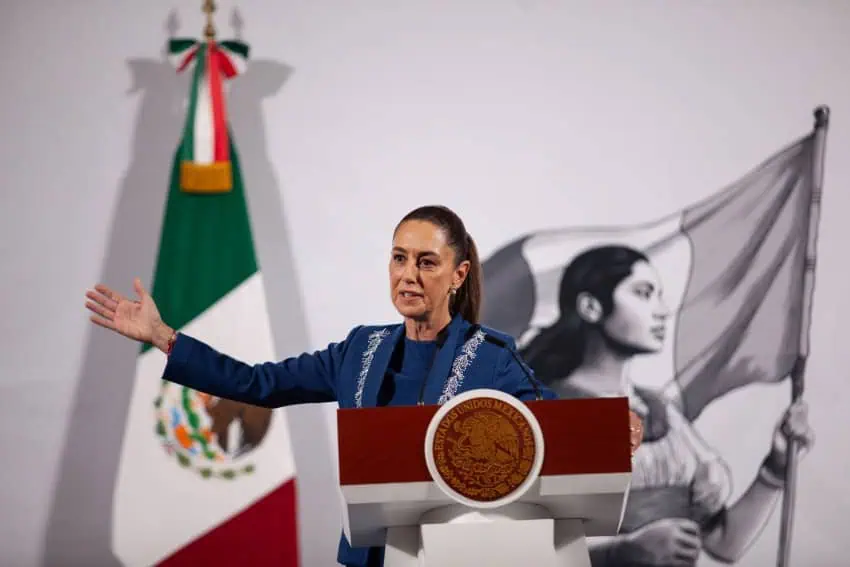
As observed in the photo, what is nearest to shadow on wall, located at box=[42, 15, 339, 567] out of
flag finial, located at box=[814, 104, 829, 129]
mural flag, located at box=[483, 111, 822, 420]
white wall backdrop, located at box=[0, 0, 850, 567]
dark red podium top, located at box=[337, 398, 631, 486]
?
white wall backdrop, located at box=[0, 0, 850, 567]

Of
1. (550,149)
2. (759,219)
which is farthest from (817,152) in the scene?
(550,149)

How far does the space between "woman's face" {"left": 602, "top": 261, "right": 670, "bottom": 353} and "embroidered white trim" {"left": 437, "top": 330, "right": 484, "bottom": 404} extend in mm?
2063

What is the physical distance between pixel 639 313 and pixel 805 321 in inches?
27.9

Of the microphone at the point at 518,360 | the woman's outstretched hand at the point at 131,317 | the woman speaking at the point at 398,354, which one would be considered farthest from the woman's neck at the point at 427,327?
the woman's outstretched hand at the point at 131,317

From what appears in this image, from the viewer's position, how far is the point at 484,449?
1.62 m

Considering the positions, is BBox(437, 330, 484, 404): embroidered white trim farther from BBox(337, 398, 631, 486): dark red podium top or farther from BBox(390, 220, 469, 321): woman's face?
BBox(337, 398, 631, 486): dark red podium top

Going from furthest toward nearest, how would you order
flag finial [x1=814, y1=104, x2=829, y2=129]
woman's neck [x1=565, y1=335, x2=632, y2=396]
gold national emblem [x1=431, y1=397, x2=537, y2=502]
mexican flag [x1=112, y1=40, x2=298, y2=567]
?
flag finial [x1=814, y1=104, x2=829, y2=129] < woman's neck [x1=565, y1=335, x2=632, y2=396] < mexican flag [x1=112, y1=40, x2=298, y2=567] < gold national emblem [x1=431, y1=397, x2=537, y2=502]

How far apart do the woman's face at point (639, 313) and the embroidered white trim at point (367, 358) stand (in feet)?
6.78

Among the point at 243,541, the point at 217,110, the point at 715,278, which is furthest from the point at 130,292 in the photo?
the point at 715,278

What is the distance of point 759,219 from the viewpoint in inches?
165

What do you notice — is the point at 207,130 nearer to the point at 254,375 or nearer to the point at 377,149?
the point at 377,149

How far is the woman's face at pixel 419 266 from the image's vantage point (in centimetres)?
206

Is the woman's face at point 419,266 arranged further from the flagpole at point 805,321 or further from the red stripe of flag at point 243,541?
the flagpole at point 805,321

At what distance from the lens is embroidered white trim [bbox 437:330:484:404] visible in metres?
2.03
